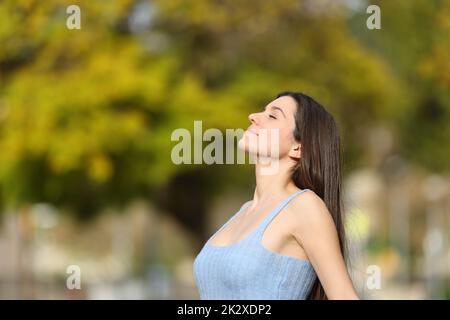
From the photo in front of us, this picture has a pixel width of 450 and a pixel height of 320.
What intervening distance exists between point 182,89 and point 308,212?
1294 centimetres

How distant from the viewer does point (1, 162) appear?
48.4 ft

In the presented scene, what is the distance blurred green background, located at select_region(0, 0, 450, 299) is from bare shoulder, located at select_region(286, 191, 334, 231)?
29.6 ft

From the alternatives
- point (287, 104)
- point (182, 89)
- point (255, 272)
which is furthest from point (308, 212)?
point (182, 89)

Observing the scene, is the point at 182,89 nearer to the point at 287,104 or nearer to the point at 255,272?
the point at 287,104

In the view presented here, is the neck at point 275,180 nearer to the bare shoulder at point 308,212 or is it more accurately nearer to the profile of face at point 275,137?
the profile of face at point 275,137

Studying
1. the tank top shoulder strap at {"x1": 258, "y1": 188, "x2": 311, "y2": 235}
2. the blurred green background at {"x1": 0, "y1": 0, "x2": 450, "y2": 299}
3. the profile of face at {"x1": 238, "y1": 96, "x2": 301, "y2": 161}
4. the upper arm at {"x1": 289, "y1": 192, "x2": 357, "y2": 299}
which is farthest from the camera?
the blurred green background at {"x1": 0, "y1": 0, "x2": 450, "y2": 299}

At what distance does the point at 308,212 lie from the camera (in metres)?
2.80

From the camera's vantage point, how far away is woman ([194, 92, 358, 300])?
109 inches

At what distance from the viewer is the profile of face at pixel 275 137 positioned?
9.91 feet

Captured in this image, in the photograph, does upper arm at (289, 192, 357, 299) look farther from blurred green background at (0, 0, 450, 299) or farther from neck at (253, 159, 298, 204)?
blurred green background at (0, 0, 450, 299)

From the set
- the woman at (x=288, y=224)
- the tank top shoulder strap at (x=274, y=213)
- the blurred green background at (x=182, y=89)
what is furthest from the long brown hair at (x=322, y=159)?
the blurred green background at (x=182, y=89)

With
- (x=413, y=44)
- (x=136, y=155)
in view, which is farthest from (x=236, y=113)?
(x=413, y=44)

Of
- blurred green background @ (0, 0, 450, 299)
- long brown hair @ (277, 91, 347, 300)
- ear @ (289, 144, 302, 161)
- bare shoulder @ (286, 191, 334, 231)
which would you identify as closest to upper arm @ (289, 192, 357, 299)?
bare shoulder @ (286, 191, 334, 231)

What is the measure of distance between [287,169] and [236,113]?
497 inches
